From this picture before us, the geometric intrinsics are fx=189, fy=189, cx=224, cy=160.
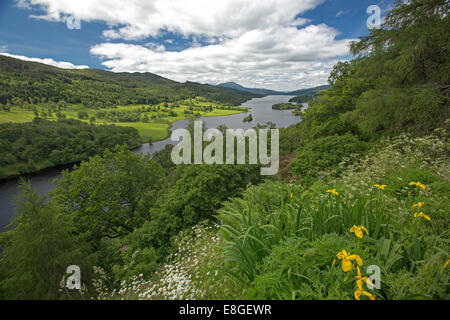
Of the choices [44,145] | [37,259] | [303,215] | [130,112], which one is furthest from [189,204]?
[130,112]

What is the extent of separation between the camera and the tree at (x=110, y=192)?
12728 mm

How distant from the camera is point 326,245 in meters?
1.85

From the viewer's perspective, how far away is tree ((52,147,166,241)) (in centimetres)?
1273

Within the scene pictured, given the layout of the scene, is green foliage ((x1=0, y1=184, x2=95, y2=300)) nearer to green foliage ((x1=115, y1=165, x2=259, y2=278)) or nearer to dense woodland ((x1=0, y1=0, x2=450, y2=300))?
dense woodland ((x1=0, y1=0, x2=450, y2=300))

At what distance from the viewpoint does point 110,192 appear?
1403 cm

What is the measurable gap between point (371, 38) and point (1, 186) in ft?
190

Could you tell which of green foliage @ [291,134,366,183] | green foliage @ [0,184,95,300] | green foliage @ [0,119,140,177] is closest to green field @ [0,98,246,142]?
green foliage @ [0,119,140,177]

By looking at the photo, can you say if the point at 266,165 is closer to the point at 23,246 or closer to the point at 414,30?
the point at 414,30

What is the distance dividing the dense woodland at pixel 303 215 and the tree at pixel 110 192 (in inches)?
3.7

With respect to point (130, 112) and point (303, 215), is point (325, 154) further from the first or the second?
point (130, 112)

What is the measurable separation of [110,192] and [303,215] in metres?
14.9

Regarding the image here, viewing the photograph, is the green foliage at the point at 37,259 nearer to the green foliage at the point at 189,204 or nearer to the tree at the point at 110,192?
the green foliage at the point at 189,204

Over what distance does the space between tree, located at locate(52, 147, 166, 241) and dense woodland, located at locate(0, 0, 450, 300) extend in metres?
0.09

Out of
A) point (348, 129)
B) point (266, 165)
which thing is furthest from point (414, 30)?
point (266, 165)
